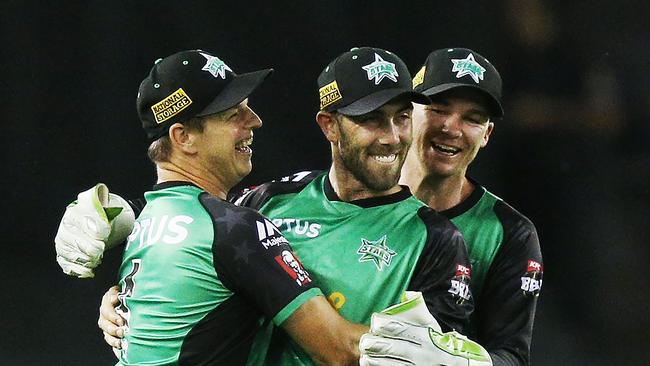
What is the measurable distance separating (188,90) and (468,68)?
2.33 feet

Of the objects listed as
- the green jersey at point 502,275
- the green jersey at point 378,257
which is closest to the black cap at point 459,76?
the green jersey at point 502,275

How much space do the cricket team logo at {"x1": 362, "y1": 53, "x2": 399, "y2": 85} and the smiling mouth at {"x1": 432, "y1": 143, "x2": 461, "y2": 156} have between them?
14.6 inches

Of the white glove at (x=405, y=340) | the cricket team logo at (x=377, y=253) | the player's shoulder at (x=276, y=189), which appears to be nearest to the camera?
the white glove at (x=405, y=340)

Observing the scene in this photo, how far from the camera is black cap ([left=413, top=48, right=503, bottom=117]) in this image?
2.77 metres

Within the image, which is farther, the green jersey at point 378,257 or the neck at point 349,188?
the neck at point 349,188

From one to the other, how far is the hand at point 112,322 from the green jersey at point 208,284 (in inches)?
4.2

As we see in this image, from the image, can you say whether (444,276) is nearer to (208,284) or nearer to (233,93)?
(208,284)

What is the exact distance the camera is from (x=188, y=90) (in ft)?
8.17

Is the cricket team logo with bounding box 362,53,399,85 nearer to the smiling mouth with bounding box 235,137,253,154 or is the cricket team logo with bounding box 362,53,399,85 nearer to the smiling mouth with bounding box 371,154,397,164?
the smiling mouth with bounding box 371,154,397,164

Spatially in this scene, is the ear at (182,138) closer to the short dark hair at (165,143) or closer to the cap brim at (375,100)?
the short dark hair at (165,143)

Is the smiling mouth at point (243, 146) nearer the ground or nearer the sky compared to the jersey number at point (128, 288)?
nearer the sky

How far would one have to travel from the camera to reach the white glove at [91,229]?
97.1 inches

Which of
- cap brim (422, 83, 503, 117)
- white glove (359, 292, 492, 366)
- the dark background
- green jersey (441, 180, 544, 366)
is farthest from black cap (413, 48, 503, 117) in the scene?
the dark background

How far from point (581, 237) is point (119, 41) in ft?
6.04
